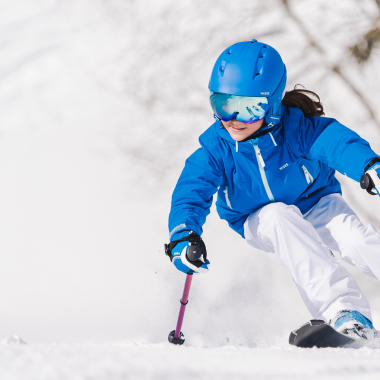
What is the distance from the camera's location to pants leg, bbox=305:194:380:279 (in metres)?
2.85

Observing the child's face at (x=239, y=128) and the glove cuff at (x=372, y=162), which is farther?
the child's face at (x=239, y=128)

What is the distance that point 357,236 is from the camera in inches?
115

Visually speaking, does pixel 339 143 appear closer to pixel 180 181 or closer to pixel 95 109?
pixel 180 181

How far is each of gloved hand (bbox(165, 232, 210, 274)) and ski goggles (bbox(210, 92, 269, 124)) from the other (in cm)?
62

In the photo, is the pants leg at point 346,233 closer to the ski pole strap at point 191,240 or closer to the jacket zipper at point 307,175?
the jacket zipper at point 307,175

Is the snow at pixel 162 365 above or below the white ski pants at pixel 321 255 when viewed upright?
below

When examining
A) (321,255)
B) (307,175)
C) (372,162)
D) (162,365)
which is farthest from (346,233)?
(162,365)

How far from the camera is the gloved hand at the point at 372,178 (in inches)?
101

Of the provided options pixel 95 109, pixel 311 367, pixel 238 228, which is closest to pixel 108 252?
pixel 95 109

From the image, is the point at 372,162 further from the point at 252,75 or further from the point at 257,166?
the point at 252,75

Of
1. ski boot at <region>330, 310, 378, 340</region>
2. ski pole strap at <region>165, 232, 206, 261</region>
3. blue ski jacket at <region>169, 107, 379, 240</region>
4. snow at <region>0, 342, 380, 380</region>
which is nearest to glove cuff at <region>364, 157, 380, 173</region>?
blue ski jacket at <region>169, 107, 379, 240</region>

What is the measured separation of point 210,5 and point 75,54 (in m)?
1.72

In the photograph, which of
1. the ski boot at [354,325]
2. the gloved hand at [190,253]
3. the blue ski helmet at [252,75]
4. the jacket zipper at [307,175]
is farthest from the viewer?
the jacket zipper at [307,175]

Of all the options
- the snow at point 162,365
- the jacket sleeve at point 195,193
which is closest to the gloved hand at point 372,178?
the jacket sleeve at point 195,193
